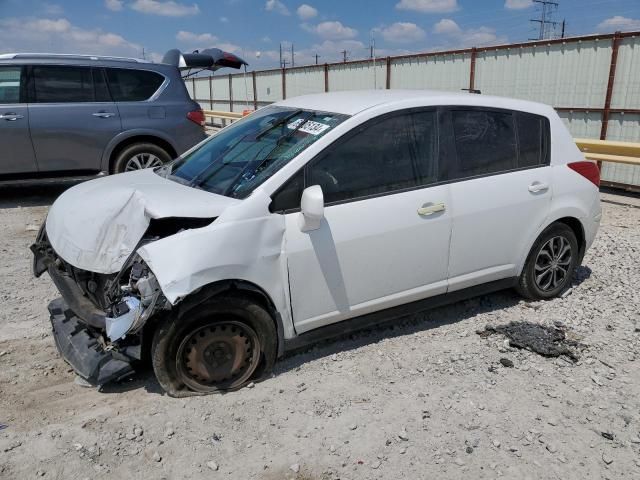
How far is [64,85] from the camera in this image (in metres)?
7.86

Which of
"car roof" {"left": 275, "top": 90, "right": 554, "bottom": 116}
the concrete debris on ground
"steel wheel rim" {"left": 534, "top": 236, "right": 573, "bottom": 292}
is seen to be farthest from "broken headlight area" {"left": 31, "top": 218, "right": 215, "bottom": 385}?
"steel wheel rim" {"left": 534, "top": 236, "right": 573, "bottom": 292}

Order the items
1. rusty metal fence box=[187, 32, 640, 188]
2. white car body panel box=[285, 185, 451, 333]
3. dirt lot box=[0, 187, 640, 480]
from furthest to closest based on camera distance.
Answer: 1. rusty metal fence box=[187, 32, 640, 188]
2. white car body panel box=[285, 185, 451, 333]
3. dirt lot box=[0, 187, 640, 480]

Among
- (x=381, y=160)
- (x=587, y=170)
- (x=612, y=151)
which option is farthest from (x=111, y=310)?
(x=612, y=151)

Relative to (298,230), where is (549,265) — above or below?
below

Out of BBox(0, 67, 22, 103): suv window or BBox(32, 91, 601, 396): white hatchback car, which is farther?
BBox(0, 67, 22, 103): suv window

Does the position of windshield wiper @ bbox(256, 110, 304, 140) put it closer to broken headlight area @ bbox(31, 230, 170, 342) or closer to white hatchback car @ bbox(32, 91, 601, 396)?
white hatchback car @ bbox(32, 91, 601, 396)

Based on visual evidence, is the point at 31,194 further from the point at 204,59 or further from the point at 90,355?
the point at 90,355

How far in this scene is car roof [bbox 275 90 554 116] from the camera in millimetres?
3719

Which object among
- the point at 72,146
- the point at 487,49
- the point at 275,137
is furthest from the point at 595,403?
the point at 487,49

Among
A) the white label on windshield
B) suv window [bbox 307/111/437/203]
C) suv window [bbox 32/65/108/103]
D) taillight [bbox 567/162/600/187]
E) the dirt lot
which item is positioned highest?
suv window [bbox 32/65/108/103]

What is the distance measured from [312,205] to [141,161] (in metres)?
5.93

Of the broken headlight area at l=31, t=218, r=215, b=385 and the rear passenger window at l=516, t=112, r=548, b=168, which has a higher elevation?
the rear passenger window at l=516, t=112, r=548, b=168

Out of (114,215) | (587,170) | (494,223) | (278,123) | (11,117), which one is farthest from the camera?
(11,117)

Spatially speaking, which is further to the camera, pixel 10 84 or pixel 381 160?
pixel 10 84
